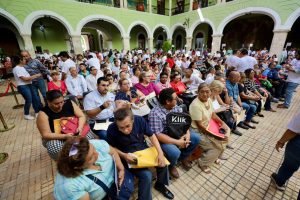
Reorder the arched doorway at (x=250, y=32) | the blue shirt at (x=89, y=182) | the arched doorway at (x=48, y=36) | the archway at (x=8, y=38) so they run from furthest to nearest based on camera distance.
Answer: the arched doorway at (x=250, y=32) → the arched doorway at (x=48, y=36) → the archway at (x=8, y=38) → the blue shirt at (x=89, y=182)

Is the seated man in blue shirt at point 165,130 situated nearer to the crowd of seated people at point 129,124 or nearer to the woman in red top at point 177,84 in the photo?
the crowd of seated people at point 129,124

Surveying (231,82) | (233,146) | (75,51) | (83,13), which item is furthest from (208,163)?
(83,13)

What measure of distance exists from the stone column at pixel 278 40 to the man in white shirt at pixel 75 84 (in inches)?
545

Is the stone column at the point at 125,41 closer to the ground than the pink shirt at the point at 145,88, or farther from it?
farther from it

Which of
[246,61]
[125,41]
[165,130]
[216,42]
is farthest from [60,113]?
[216,42]

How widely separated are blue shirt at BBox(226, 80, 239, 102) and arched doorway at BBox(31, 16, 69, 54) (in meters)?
12.9

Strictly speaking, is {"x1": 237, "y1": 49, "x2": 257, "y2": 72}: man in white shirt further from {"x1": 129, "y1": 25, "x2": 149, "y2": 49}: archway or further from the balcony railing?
{"x1": 129, "y1": 25, "x2": 149, "y2": 49}: archway

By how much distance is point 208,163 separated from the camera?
240 centimetres

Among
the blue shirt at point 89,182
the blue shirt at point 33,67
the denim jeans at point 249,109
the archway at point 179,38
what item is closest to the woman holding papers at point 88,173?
the blue shirt at point 89,182

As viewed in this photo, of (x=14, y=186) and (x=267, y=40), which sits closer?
(x=14, y=186)

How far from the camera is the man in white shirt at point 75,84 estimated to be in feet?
12.9

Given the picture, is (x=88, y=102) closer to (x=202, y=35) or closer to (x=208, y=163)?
(x=208, y=163)

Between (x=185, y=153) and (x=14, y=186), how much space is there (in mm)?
2615

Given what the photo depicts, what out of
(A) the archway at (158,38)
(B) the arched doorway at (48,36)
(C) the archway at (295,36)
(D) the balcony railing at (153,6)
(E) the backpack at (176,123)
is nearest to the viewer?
(E) the backpack at (176,123)
